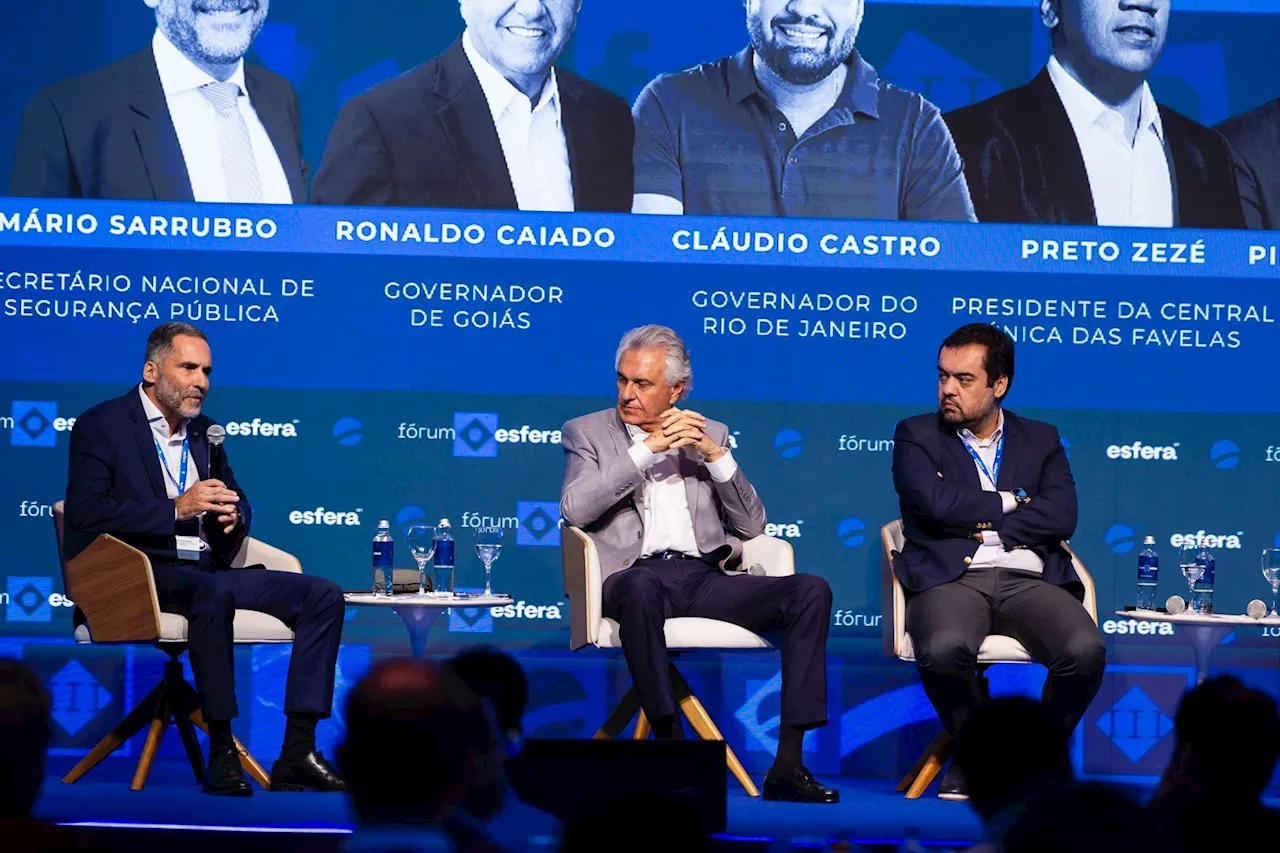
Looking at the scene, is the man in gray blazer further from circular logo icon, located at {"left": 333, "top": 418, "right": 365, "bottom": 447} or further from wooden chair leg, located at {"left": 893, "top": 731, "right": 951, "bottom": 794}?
circular logo icon, located at {"left": 333, "top": 418, "right": 365, "bottom": 447}

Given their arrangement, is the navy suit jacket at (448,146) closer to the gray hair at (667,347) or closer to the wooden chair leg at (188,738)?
the gray hair at (667,347)

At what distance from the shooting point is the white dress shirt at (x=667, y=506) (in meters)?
4.81

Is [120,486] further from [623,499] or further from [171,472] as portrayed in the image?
[623,499]

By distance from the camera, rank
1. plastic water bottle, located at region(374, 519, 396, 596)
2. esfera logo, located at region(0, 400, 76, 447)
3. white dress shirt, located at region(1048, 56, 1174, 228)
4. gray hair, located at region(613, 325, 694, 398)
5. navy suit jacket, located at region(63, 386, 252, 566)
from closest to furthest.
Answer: navy suit jacket, located at region(63, 386, 252, 566) → gray hair, located at region(613, 325, 694, 398) → plastic water bottle, located at region(374, 519, 396, 596) → esfera logo, located at region(0, 400, 76, 447) → white dress shirt, located at region(1048, 56, 1174, 228)

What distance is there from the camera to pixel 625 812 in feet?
5.39

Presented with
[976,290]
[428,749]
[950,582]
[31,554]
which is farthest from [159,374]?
[428,749]

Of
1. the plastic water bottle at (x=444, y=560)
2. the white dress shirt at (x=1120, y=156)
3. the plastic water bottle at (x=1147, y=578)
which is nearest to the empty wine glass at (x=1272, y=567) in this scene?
the plastic water bottle at (x=1147, y=578)

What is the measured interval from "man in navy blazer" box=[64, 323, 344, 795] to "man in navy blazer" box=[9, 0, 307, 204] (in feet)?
3.58

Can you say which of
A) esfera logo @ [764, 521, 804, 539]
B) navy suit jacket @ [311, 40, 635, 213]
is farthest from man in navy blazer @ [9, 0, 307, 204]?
esfera logo @ [764, 521, 804, 539]

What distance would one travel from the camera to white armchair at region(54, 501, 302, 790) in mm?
4406

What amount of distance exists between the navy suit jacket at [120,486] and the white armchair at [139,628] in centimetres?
6

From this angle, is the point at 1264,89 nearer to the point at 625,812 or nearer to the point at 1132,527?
the point at 1132,527

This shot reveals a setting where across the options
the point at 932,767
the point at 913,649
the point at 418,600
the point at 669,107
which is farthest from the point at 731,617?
the point at 669,107

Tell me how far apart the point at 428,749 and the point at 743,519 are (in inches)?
126
